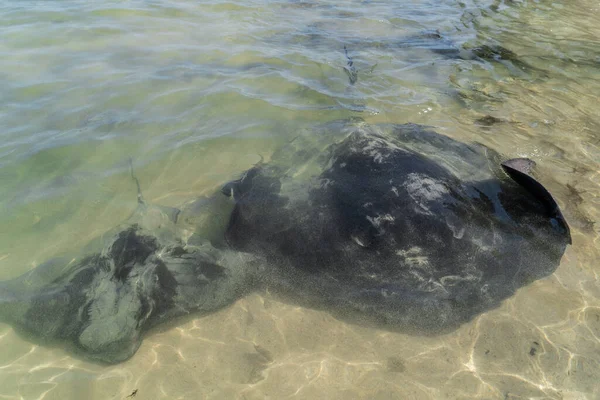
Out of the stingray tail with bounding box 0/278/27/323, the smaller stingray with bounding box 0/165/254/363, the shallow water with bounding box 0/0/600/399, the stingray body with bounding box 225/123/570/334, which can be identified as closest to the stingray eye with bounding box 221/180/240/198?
the shallow water with bounding box 0/0/600/399

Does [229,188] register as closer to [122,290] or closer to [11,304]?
[122,290]

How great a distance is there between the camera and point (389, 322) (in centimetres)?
379

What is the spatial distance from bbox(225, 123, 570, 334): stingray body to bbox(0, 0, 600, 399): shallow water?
9.7 inches

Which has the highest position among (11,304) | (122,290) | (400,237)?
(400,237)

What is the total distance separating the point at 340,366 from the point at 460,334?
1231mm

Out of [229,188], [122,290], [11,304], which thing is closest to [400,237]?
[229,188]

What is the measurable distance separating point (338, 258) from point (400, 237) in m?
0.66

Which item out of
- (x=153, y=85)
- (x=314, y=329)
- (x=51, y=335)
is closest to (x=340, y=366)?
(x=314, y=329)

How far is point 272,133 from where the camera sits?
6.93 meters

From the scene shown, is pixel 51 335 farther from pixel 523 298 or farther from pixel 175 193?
pixel 523 298

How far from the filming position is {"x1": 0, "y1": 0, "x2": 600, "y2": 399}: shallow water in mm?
3564

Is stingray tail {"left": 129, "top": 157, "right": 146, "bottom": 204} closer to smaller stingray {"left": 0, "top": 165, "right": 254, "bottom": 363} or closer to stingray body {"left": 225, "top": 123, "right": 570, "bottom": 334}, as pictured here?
smaller stingray {"left": 0, "top": 165, "right": 254, "bottom": 363}

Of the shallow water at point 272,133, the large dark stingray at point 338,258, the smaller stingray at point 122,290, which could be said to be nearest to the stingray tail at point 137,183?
the shallow water at point 272,133

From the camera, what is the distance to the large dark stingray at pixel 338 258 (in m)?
3.75
